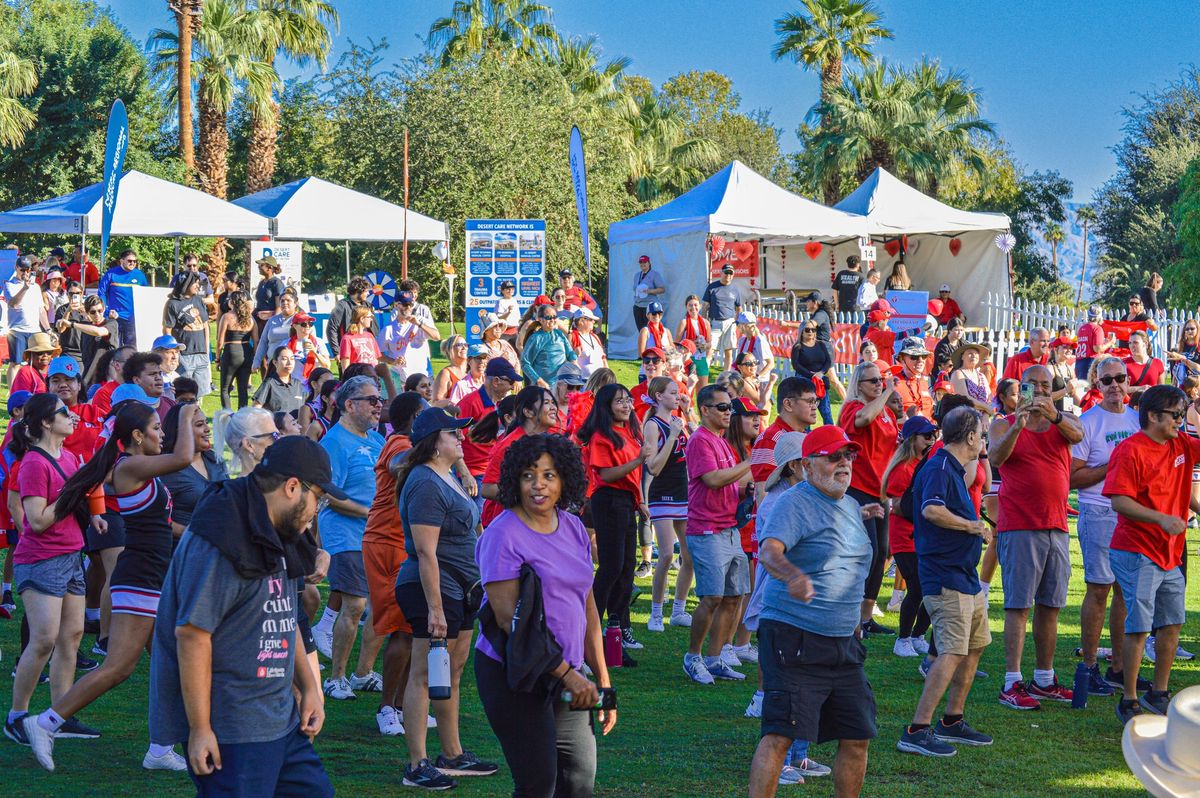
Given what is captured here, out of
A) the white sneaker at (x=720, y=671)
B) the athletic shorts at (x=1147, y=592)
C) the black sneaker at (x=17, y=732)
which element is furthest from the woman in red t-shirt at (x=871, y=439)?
the black sneaker at (x=17, y=732)

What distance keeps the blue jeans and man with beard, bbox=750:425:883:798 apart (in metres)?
1.84

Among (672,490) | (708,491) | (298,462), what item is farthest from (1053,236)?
(298,462)

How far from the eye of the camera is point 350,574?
7.69 meters

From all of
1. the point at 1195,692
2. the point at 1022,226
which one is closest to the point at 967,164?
the point at 1022,226

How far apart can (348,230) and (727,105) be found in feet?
147

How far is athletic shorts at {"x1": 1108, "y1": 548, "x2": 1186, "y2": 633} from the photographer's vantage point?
24.4ft

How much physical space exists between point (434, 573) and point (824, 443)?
6.01 ft

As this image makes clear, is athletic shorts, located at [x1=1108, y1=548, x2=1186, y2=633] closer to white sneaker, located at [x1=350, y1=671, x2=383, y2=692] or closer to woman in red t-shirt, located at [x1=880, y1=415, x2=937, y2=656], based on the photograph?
woman in red t-shirt, located at [x1=880, y1=415, x2=937, y2=656]

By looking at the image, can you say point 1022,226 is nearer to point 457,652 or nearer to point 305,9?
point 305,9

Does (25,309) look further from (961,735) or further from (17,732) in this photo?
(961,735)

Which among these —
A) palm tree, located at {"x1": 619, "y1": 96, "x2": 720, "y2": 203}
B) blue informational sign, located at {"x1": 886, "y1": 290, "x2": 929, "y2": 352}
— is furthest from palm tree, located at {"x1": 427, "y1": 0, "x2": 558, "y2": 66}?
blue informational sign, located at {"x1": 886, "y1": 290, "x2": 929, "y2": 352}

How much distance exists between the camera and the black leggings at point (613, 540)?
348 inches

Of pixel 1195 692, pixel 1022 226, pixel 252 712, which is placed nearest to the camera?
pixel 1195 692

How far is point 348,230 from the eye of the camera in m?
21.9
